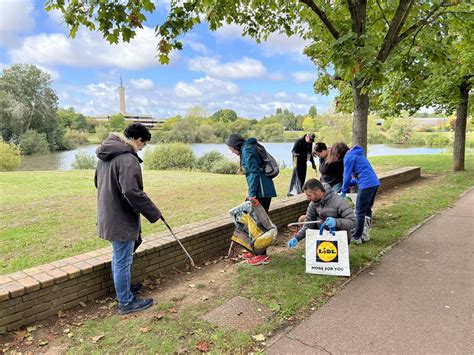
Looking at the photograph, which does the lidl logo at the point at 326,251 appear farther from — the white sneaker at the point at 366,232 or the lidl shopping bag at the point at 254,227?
the white sneaker at the point at 366,232

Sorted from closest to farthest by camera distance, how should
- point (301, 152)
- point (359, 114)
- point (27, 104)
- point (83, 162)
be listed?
point (359, 114) < point (301, 152) < point (83, 162) < point (27, 104)

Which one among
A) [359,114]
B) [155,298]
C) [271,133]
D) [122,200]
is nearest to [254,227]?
[155,298]

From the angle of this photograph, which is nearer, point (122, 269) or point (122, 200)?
point (122, 200)

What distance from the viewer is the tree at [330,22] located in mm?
5000

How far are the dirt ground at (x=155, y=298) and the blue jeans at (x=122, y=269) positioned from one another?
0.66 ft

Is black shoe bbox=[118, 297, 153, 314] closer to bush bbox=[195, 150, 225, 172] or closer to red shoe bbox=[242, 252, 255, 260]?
red shoe bbox=[242, 252, 255, 260]

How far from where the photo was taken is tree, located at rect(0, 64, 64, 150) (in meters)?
37.2

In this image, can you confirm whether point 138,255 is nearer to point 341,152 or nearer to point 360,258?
point 360,258

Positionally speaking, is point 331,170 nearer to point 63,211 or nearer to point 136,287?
point 136,287

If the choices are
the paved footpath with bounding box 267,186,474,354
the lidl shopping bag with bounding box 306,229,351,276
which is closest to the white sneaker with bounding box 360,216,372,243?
the paved footpath with bounding box 267,186,474,354

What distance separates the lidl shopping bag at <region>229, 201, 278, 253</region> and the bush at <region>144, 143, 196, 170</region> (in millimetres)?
16809

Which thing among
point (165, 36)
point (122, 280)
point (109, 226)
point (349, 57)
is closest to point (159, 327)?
point (122, 280)

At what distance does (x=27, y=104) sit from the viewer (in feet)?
130

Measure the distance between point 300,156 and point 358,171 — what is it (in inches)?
110
